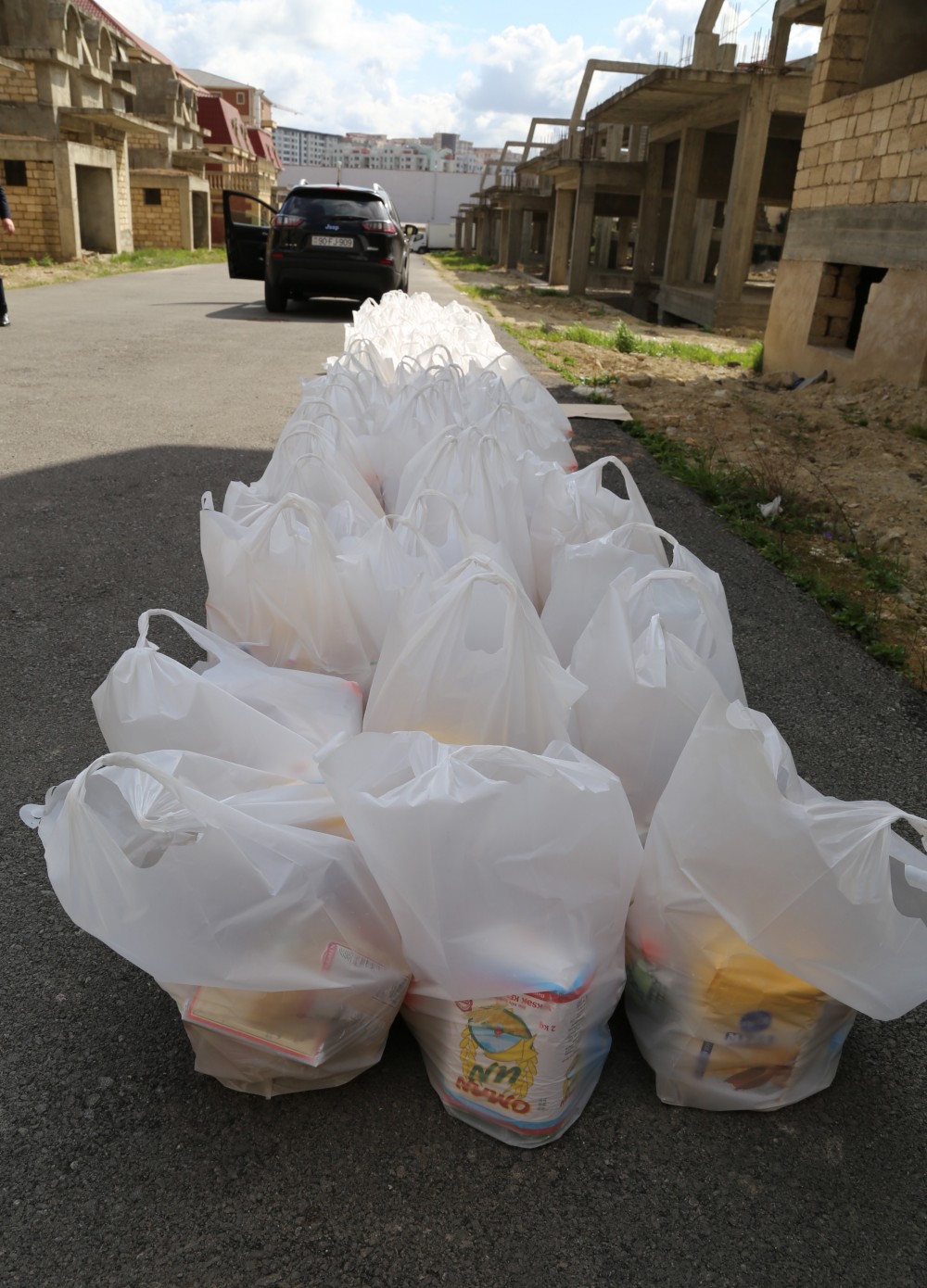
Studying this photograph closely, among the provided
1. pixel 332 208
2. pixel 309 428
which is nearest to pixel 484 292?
pixel 332 208

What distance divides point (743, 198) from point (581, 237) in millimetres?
7294

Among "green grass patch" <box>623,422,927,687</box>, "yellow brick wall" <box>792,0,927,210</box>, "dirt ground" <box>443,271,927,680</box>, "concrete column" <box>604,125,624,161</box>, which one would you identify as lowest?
"green grass patch" <box>623,422,927,687</box>

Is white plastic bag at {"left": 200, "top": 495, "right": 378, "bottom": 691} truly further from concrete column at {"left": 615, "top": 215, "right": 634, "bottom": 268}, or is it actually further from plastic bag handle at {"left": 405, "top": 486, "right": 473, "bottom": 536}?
concrete column at {"left": 615, "top": 215, "right": 634, "bottom": 268}

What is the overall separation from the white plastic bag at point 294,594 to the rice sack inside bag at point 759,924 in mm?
1024

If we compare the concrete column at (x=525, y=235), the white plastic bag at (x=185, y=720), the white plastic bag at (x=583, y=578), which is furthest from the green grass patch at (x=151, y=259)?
the white plastic bag at (x=185, y=720)

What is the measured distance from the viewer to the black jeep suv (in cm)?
1165

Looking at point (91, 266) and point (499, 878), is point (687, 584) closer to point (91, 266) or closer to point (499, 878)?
point (499, 878)

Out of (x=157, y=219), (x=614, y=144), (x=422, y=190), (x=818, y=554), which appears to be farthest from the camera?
(x=422, y=190)

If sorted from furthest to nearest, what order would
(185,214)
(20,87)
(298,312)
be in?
(185,214), (20,87), (298,312)

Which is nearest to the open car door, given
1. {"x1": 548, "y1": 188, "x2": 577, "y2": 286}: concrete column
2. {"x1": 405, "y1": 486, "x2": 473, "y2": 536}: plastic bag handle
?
{"x1": 405, "y1": 486, "x2": 473, "y2": 536}: plastic bag handle

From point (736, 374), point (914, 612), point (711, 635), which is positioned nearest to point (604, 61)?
point (736, 374)

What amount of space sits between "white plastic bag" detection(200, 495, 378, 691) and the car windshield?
10.7 meters

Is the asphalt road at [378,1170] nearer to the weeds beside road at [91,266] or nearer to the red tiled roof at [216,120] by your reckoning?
the weeds beside road at [91,266]

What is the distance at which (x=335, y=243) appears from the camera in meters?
11.7
